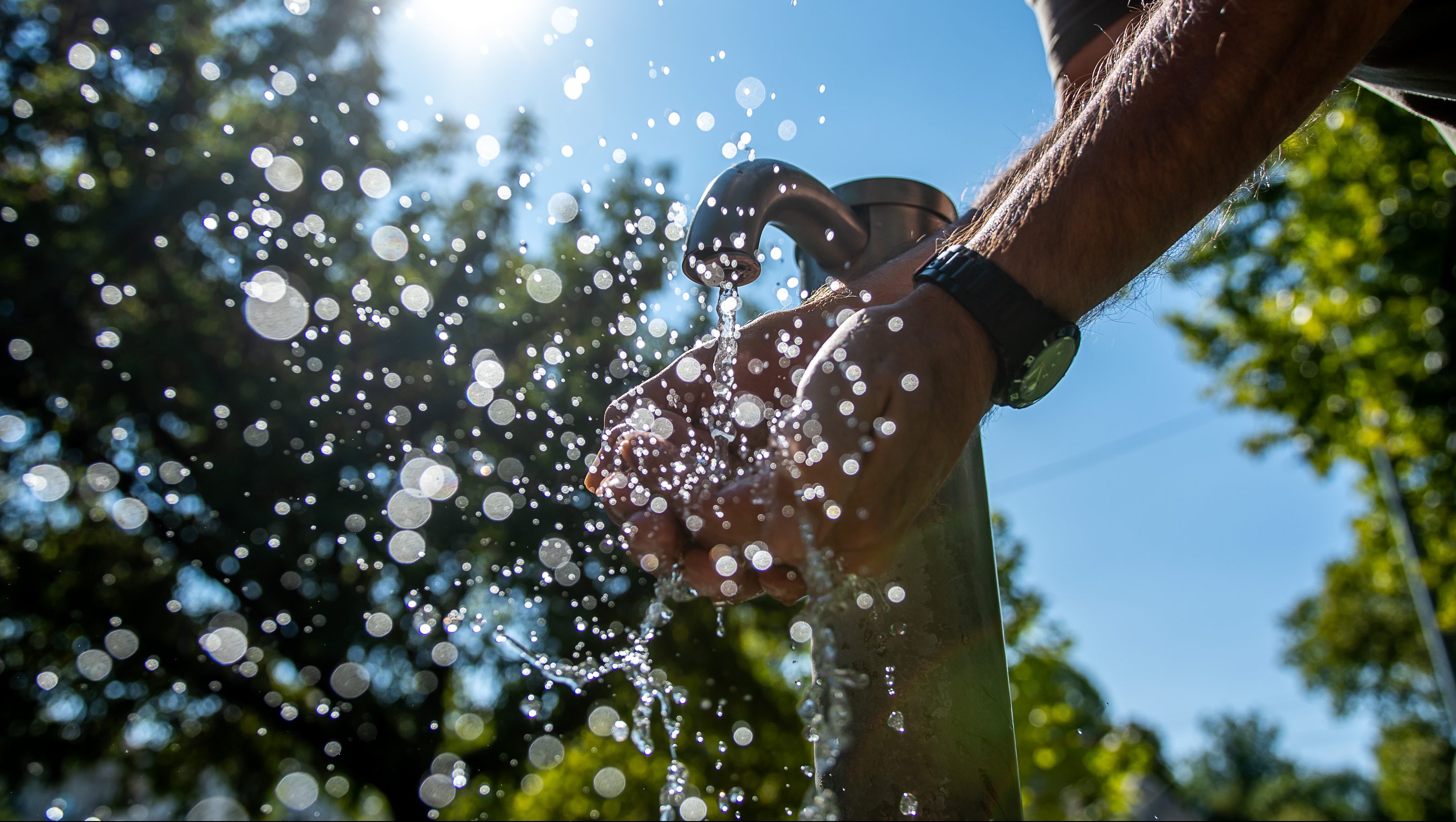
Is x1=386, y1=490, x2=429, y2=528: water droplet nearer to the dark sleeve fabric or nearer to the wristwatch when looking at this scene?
the dark sleeve fabric

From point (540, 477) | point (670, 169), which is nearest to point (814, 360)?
point (540, 477)

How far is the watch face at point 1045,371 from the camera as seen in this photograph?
1127 mm

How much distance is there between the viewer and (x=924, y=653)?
45.0 inches

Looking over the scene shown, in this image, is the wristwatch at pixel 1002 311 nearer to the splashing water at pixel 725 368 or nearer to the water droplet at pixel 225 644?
the splashing water at pixel 725 368

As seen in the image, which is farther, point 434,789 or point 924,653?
point 434,789

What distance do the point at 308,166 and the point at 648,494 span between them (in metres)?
11.9

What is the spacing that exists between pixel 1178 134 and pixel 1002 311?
12.4 inches

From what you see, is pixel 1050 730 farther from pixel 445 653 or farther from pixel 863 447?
pixel 863 447

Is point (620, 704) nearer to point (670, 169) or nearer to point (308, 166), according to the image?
point (670, 169)

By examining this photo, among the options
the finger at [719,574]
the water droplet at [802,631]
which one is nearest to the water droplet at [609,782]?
the water droplet at [802,631]

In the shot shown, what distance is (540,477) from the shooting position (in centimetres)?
889

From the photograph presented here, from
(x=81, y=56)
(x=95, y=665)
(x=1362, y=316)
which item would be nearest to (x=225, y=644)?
(x=95, y=665)

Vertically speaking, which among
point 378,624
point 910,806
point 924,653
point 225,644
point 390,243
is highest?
point 390,243

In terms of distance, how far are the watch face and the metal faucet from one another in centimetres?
17
